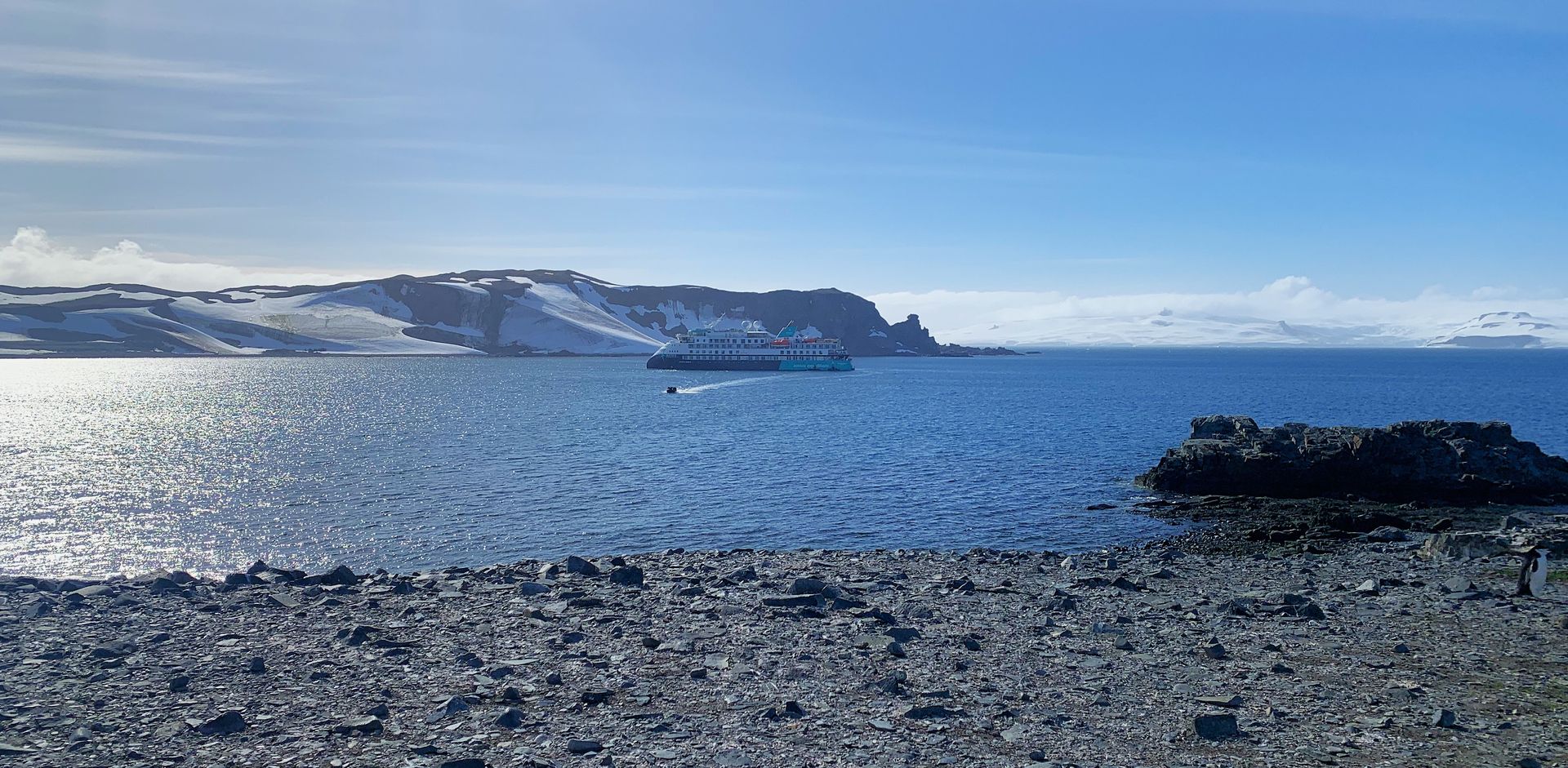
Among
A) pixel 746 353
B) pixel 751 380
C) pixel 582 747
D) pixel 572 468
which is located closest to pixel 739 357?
pixel 746 353

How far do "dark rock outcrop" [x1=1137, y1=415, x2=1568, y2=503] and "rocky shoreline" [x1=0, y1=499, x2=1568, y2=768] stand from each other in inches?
662

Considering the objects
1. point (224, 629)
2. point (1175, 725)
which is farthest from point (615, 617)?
point (1175, 725)

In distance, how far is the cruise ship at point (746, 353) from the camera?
590 ft

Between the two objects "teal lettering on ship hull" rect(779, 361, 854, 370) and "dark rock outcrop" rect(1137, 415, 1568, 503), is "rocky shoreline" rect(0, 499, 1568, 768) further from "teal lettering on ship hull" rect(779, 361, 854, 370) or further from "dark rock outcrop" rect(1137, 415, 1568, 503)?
"teal lettering on ship hull" rect(779, 361, 854, 370)

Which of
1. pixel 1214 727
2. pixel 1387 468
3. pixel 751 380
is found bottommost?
pixel 751 380

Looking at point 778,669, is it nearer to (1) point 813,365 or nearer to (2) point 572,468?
(2) point 572,468

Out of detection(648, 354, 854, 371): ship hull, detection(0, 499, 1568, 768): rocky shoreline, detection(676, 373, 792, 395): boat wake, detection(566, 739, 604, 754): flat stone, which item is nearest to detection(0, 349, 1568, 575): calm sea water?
detection(676, 373, 792, 395): boat wake

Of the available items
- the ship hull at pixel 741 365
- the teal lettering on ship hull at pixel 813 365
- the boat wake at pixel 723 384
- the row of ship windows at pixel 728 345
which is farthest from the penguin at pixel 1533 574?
the row of ship windows at pixel 728 345

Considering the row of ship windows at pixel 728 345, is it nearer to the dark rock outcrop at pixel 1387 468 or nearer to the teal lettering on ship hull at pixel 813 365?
the teal lettering on ship hull at pixel 813 365

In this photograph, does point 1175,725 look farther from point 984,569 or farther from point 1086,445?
point 1086,445

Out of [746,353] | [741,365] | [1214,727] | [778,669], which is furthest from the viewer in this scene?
[746,353]

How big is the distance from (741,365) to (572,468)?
13448 cm

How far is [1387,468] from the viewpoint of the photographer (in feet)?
127

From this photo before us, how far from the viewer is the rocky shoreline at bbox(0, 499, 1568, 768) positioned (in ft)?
35.9
